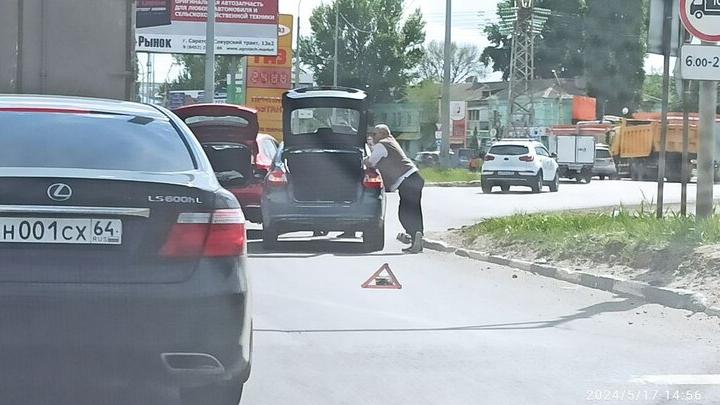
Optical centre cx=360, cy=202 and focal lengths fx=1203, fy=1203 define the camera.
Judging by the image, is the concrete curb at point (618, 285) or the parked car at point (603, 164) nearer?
the concrete curb at point (618, 285)

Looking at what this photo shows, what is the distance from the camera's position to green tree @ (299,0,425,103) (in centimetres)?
7588

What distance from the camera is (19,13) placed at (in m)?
13.1

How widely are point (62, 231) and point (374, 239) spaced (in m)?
10.8

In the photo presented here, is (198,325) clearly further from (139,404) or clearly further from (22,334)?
(139,404)

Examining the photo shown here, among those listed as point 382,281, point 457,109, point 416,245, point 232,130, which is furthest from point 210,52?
point 457,109

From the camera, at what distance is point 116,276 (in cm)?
516

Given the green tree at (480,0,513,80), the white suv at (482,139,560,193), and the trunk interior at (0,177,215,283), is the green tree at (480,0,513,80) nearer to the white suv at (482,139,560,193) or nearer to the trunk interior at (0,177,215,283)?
the white suv at (482,139,560,193)

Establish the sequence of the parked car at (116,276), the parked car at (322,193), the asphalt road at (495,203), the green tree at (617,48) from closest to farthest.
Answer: the parked car at (116,276)
the parked car at (322,193)
the asphalt road at (495,203)
the green tree at (617,48)

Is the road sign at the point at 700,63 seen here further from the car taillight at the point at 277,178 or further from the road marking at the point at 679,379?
the car taillight at the point at 277,178

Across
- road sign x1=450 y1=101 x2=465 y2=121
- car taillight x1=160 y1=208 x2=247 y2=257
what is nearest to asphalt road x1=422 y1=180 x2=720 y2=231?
car taillight x1=160 y1=208 x2=247 y2=257

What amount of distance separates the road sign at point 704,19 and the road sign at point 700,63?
0.46ft
